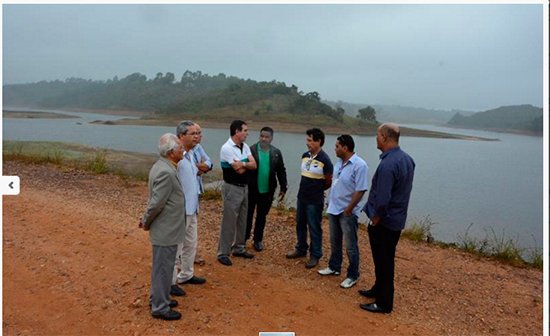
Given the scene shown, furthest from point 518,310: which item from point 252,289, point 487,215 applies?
point 487,215

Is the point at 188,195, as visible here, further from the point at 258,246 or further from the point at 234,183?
the point at 258,246

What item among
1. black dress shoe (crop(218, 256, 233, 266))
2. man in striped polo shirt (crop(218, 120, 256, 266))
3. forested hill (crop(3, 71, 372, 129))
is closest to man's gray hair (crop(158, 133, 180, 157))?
man in striped polo shirt (crop(218, 120, 256, 266))

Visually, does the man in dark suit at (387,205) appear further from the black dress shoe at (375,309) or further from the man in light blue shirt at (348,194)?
the man in light blue shirt at (348,194)

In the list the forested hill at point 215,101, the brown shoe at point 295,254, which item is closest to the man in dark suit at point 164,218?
the brown shoe at point 295,254

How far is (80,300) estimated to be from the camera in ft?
9.77

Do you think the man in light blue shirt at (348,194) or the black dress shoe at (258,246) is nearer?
the man in light blue shirt at (348,194)

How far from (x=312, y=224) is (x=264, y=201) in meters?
0.60

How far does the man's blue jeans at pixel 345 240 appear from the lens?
11.1 ft

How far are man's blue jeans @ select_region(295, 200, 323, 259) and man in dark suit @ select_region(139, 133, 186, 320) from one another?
1.45 m

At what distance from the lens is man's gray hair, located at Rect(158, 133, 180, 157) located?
8.65ft

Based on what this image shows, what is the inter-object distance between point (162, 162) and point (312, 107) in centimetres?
3920

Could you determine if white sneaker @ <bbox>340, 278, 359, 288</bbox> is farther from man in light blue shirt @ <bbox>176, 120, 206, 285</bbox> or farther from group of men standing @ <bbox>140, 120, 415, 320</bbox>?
man in light blue shirt @ <bbox>176, 120, 206, 285</bbox>

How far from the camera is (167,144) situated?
2643mm

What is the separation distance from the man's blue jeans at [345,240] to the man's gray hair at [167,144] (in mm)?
1585
